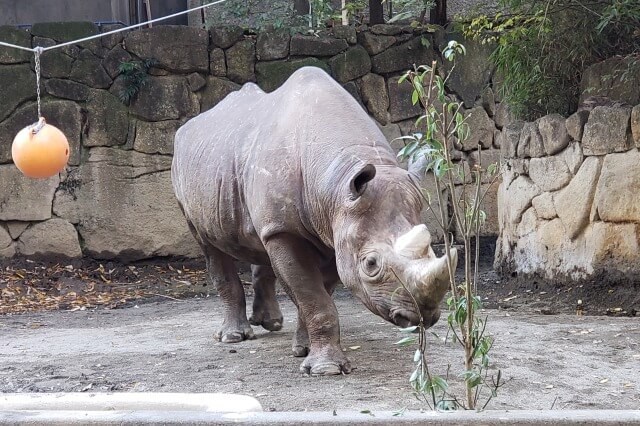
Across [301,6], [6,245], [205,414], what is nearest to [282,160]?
[205,414]

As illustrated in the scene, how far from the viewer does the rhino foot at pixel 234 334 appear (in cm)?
618

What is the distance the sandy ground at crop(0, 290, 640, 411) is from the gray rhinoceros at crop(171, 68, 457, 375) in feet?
0.98

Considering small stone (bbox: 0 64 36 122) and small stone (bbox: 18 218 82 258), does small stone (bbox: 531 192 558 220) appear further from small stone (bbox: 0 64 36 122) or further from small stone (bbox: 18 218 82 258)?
small stone (bbox: 0 64 36 122)

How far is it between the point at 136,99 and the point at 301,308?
533 centimetres

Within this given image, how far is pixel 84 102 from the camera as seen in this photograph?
979 centimetres

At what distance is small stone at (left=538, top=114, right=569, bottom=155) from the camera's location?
291 inches

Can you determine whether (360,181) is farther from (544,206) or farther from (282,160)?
(544,206)

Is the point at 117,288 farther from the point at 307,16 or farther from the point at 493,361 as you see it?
the point at 493,361

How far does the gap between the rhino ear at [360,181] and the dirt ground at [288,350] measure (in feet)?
2.92

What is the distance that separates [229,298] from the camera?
251 inches

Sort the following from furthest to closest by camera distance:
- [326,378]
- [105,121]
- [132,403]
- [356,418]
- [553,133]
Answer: [105,121]
[553,133]
[326,378]
[132,403]
[356,418]

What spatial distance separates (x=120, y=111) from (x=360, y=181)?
5.80 m

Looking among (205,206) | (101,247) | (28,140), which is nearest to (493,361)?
(205,206)

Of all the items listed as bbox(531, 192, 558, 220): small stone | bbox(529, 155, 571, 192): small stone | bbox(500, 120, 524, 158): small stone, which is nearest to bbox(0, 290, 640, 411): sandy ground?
bbox(531, 192, 558, 220): small stone
